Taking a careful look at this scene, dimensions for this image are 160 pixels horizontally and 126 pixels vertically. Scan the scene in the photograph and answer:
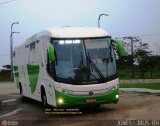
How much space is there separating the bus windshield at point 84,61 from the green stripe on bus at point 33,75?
318 cm

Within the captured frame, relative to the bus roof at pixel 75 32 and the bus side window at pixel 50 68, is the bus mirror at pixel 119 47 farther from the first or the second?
the bus side window at pixel 50 68

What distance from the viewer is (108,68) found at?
57.9 feet

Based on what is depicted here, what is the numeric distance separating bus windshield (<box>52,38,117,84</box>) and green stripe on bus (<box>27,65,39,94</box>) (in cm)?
318

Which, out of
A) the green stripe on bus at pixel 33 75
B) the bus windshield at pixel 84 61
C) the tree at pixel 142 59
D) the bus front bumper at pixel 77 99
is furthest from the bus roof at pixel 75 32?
the tree at pixel 142 59

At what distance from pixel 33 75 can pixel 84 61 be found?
15.9 ft

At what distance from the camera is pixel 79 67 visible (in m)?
17.4

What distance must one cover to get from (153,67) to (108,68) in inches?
2447

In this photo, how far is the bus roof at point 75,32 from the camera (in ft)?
58.9

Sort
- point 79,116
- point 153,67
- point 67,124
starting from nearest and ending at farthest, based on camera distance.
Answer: point 67,124, point 79,116, point 153,67

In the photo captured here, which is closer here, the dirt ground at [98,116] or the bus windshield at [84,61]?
the dirt ground at [98,116]

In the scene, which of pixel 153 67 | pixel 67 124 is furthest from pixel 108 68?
pixel 153 67

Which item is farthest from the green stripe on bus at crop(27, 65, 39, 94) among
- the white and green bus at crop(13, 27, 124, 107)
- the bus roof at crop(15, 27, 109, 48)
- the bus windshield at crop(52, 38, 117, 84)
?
the bus windshield at crop(52, 38, 117, 84)

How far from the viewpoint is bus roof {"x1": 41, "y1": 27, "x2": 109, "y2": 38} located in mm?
17938

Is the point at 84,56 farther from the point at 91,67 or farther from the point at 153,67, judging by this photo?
the point at 153,67
